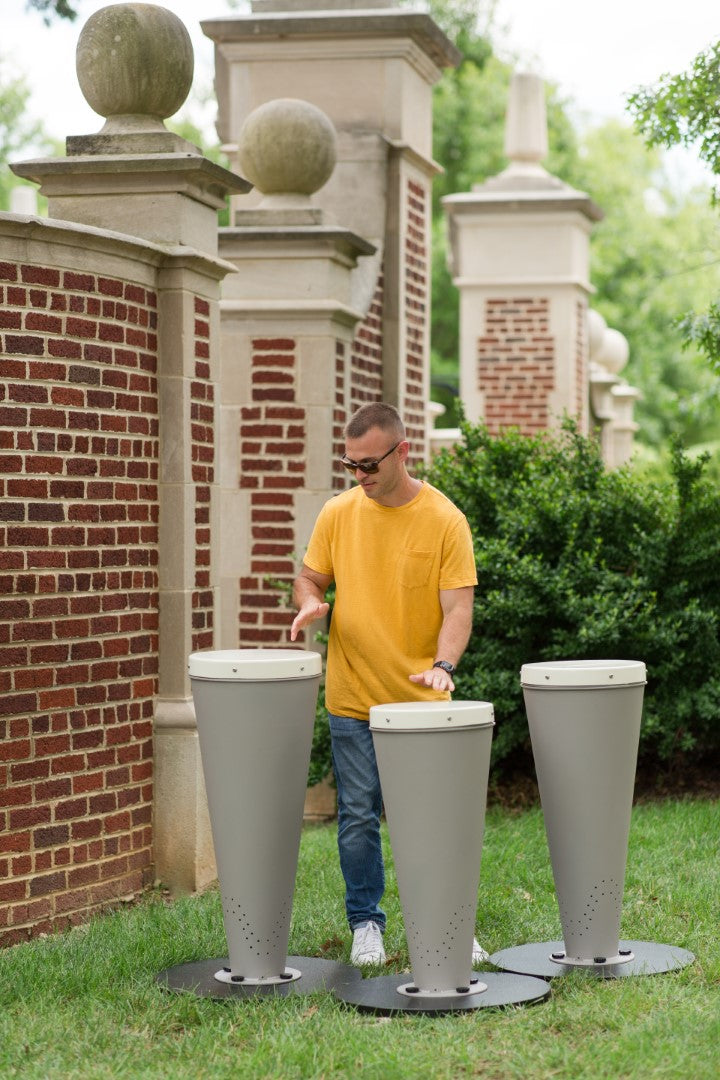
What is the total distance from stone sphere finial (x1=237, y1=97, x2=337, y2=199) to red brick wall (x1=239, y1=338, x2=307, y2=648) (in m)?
0.88

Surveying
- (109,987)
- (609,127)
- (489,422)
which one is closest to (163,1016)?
(109,987)

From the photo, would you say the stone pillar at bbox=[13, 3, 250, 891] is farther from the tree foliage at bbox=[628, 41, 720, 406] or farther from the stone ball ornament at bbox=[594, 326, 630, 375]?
the stone ball ornament at bbox=[594, 326, 630, 375]

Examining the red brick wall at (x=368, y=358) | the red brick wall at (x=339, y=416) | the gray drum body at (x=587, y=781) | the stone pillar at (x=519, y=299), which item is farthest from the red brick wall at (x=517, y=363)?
the gray drum body at (x=587, y=781)

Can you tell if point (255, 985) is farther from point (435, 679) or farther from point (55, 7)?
point (55, 7)

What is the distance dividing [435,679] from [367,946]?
1.00 m

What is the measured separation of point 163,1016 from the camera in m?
4.60

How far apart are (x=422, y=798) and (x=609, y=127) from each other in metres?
34.6

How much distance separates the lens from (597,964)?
5082 mm

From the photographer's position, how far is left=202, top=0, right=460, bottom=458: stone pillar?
9414mm

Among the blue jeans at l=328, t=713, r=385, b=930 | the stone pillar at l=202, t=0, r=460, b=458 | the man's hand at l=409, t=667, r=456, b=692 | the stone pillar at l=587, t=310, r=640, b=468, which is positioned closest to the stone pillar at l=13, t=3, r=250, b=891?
the blue jeans at l=328, t=713, r=385, b=930

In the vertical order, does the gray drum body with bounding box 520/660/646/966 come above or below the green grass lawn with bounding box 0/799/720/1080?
above

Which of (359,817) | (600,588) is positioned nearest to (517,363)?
(600,588)

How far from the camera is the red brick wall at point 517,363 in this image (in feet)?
47.1

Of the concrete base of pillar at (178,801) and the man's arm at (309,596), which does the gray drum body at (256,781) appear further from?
the concrete base of pillar at (178,801)
